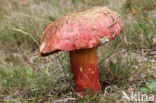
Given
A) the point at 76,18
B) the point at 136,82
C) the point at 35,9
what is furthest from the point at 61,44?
the point at 35,9

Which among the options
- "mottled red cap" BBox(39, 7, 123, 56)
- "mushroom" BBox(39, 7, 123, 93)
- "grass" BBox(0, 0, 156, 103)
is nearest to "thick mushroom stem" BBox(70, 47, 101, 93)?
"mushroom" BBox(39, 7, 123, 93)

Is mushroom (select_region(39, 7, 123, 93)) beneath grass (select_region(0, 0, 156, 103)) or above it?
above

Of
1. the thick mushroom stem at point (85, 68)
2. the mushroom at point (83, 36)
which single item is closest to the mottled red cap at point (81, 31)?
the mushroom at point (83, 36)

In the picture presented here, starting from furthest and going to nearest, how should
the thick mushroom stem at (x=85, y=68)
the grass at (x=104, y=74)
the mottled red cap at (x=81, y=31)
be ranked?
the grass at (x=104, y=74) → the thick mushroom stem at (x=85, y=68) → the mottled red cap at (x=81, y=31)

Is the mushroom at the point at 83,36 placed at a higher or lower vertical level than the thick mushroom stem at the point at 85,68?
higher

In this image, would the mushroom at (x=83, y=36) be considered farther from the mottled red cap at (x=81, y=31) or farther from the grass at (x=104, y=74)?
the grass at (x=104, y=74)

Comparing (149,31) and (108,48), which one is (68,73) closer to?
(108,48)

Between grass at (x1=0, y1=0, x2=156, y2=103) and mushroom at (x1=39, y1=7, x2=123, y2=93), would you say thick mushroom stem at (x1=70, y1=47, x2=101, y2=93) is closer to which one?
mushroom at (x1=39, y1=7, x2=123, y2=93)

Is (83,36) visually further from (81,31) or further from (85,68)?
(85,68)
